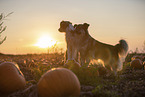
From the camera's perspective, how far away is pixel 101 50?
711 cm

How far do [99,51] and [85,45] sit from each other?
94cm

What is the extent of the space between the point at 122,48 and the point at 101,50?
1.14 metres

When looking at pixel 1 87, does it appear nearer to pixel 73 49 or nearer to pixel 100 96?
pixel 100 96

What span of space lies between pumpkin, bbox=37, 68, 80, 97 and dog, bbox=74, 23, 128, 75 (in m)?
4.03

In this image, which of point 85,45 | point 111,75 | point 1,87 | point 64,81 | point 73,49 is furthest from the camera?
point 73,49

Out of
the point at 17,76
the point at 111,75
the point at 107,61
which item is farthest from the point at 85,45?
the point at 17,76

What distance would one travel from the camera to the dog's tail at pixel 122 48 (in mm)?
6336

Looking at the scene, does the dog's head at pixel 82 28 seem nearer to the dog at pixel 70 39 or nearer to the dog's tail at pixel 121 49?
the dog at pixel 70 39

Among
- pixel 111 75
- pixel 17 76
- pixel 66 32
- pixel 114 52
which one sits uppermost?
pixel 66 32

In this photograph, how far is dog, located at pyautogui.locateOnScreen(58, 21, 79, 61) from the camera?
810cm

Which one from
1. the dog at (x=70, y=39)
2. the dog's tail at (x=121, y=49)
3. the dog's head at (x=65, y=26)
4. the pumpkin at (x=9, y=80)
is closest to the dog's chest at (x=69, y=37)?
the dog at (x=70, y=39)

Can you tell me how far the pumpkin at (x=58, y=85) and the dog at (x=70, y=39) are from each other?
511cm

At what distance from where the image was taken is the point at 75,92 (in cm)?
290

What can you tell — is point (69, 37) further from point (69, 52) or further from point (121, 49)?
point (121, 49)
